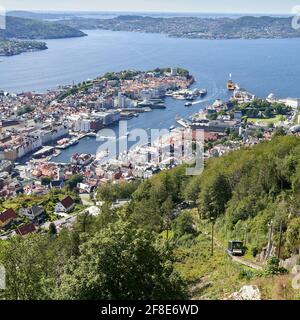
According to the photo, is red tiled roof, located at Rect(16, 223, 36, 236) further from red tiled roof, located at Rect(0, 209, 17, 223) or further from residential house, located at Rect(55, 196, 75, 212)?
residential house, located at Rect(55, 196, 75, 212)

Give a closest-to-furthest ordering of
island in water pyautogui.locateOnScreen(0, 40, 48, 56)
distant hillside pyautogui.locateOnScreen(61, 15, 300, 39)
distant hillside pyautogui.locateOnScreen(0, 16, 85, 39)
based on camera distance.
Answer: island in water pyautogui.locateOnScreen(0, 40, 48, 56)
distant hillside pyautogui.locateOnScreen(0, 16, 85, 39)
distant hillside pyautogui.locateOnScreen(61, 15, 300, 39)

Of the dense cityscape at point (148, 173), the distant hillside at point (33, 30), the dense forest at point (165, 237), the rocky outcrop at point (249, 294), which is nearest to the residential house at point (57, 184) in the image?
the dense cityscape at point (148, 173)

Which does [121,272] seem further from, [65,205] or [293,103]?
[293,103]

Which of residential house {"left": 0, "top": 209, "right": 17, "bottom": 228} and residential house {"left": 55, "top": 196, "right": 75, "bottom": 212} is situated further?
residential house {"left": 55, "top": 196, "right": 75, "bottom": 212}

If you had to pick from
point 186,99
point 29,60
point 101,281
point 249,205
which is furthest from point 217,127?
point 29,60

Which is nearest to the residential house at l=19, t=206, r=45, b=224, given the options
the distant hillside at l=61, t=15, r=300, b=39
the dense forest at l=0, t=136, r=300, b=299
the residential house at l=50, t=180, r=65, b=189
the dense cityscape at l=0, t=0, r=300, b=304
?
the dense cityscape at l=0, t=0, r=300, b=304

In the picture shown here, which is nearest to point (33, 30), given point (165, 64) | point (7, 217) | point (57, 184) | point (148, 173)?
point (165, 64)
